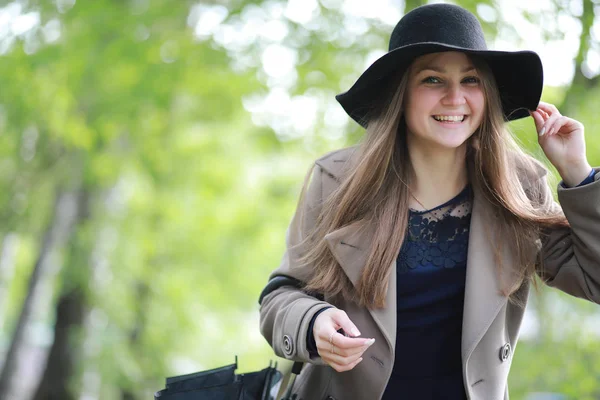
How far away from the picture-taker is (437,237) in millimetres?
2553

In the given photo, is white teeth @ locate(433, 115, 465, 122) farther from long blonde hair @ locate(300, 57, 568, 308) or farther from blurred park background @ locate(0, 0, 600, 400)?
blurred park background @ locate(0, 0, 600, 400)

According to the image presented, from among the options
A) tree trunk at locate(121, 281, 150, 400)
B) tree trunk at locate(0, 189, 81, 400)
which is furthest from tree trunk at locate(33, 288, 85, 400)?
tree trunk at locate(121, 281, 150, 400)

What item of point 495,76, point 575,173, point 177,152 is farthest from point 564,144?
point 177,152

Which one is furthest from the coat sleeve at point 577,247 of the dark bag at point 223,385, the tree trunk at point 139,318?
the tree trunk at point 139,318

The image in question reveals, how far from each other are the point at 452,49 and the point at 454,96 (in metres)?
0.16

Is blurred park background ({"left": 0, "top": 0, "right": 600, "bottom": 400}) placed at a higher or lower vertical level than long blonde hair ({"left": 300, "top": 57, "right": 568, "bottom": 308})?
higher

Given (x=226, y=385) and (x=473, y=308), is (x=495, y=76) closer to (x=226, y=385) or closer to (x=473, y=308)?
(x=473, y=308)

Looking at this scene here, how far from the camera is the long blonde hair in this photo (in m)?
2.47

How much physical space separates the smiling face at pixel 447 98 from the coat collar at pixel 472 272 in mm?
251

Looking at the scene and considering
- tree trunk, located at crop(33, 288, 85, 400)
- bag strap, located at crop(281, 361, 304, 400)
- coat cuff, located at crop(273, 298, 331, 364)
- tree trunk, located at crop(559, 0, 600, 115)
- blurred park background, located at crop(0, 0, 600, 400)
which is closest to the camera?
coat cuff, located at crop(273, 298, 331, 364)

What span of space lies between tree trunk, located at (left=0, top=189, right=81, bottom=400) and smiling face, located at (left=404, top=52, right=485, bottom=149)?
781cm

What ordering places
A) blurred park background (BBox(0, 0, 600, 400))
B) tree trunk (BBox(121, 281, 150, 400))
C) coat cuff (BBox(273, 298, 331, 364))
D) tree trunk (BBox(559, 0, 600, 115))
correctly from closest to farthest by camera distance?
coat cuff (BBox(273, 298, 331, 364)) < tree trunk (BBox(559, 0, 600, 115)) < blurred park background (BBox(0, 0, 600, 400)) < tree trunk (BBox(121, 281, 150, 400))

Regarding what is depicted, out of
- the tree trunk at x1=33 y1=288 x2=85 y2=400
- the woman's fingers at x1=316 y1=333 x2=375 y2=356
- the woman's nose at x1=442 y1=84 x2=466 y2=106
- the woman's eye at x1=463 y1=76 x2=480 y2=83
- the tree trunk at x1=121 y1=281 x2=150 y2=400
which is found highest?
the tree trunk at x1=121 y1=281 x2=150 y2=400

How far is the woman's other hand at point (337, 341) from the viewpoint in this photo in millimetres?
2119
